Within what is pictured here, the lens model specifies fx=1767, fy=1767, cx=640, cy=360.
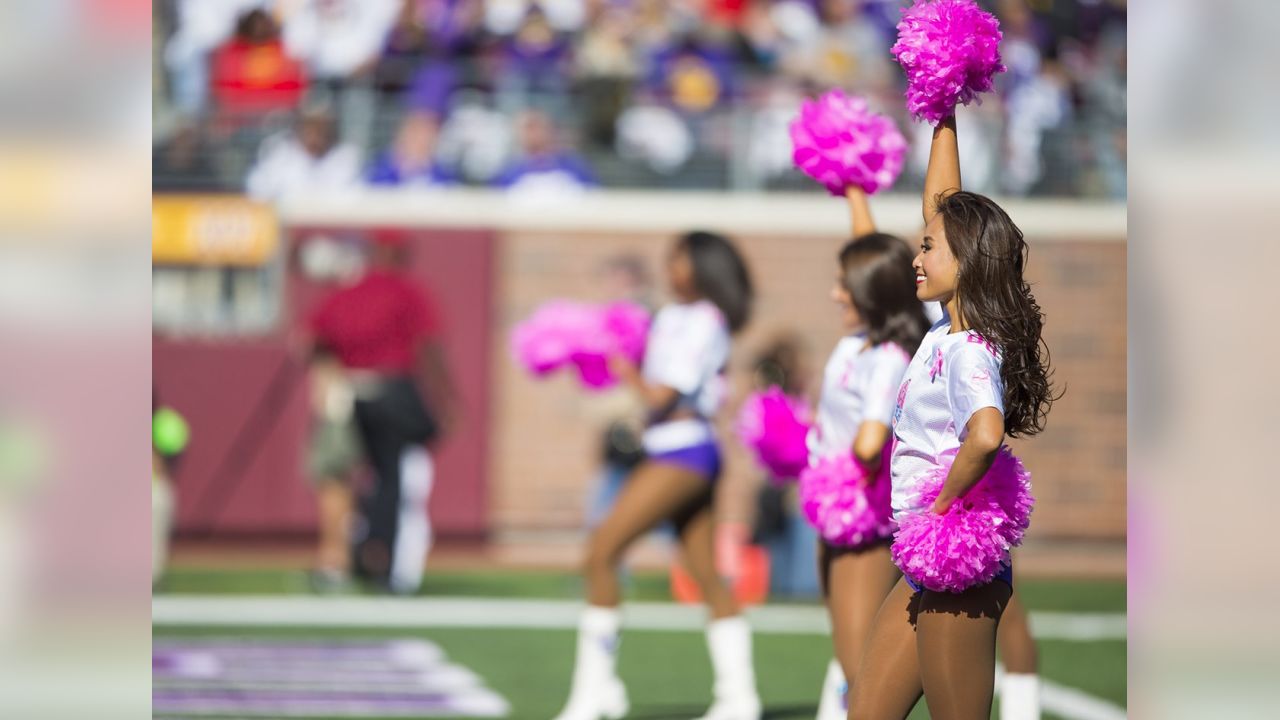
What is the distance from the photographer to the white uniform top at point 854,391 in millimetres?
5332

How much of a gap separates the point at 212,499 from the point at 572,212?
3.96 metres

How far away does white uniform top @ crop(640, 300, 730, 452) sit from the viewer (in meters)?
7.19

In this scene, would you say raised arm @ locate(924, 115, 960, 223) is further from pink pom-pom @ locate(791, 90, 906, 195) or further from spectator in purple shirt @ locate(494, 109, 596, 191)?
spectator in purple shirt @ locate(494, 109, 596, 191)

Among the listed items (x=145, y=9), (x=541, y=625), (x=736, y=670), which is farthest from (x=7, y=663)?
(x=541, y=625)

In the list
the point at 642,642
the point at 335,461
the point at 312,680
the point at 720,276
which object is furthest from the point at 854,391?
the point at 335,461

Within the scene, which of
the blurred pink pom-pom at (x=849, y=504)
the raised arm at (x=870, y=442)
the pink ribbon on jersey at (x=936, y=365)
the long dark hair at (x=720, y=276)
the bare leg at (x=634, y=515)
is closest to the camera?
the pink ribbon on jersey at (x=936, y=365)

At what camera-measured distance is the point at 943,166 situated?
4434mm

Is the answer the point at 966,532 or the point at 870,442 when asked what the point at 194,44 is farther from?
the point at 966,532

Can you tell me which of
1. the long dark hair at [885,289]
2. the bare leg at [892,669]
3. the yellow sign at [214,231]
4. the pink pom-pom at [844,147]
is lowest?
the bare leg at [892,669]

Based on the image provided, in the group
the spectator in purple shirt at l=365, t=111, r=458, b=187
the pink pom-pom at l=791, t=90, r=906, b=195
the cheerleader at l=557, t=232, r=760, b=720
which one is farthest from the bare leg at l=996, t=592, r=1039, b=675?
the spectator in purple shirt at l=365, t=111, r=458, b=187

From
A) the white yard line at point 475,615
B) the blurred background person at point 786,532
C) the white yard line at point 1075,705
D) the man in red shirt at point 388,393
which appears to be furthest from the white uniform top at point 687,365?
the man in red shirt at point 388,393

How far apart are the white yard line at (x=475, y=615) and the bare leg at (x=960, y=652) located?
253 inches

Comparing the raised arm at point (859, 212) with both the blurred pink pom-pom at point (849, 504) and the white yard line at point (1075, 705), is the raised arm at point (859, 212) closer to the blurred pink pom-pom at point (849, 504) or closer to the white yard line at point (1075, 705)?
the blurred pink pom-pom at point (849, 504)

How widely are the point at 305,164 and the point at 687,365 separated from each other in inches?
376
